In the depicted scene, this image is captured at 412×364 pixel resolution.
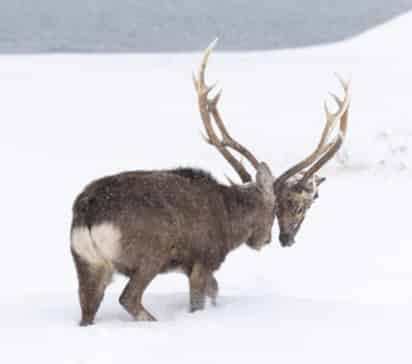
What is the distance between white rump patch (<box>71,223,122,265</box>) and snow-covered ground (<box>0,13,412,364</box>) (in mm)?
409

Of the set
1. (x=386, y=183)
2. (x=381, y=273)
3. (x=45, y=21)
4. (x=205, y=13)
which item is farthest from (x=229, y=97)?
(x=205, y=13)

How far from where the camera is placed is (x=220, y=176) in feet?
50.5

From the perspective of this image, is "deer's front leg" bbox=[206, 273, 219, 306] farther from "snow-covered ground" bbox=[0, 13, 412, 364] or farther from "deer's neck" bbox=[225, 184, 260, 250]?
"deer's neck" bbox=[225, 184, 260, 250]

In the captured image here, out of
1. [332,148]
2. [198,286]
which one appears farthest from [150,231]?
[332,148]

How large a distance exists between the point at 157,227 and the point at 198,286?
2.09 ft

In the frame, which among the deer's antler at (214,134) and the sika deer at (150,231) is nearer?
the sika deer at (150,231)

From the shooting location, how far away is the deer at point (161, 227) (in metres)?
6.83

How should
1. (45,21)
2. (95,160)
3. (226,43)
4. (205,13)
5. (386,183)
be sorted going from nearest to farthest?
(386,183) → (95,160) → (226,43) → (45,21) → (205,13)

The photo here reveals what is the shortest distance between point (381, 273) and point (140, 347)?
5.08m

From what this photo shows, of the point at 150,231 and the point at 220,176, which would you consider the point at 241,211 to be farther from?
the point at 220,176

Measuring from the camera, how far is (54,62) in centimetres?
2664

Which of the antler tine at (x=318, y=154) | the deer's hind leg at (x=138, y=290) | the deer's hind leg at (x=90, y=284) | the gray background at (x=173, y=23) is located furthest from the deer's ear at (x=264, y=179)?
the gray background at (x=173, y=23)

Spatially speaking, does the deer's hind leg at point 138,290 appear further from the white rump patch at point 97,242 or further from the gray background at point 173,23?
the gray background at point 173,23

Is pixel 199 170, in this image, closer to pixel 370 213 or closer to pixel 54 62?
pixel 370 213
